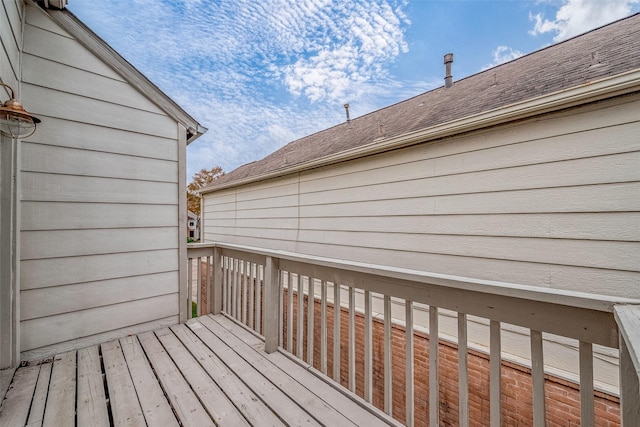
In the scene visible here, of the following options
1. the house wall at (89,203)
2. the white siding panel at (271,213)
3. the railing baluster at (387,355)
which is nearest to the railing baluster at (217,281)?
the house wall at (89,203)

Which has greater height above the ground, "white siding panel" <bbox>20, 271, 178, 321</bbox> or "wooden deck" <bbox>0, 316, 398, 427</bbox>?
"white siding panel" <bbox>20, 271, 178, 321</bbox>

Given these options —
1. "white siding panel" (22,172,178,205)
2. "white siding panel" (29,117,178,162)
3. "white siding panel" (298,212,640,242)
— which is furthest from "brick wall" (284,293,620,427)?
"white siding panel" (29,117,178,162)

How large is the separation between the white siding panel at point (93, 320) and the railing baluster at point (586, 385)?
3299 millimetres

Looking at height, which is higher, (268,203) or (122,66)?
(122,66)

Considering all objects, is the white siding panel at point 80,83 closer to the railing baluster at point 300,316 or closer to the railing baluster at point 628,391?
the railing baluster at point 300,316

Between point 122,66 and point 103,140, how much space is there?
30.2 inches

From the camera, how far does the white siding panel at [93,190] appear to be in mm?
2283

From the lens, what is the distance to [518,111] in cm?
243

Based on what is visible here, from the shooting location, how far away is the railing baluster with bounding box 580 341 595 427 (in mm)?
966

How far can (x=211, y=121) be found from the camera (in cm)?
1275

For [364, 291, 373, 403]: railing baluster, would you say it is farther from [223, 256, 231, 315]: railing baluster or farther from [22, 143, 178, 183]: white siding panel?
[22, 143, 178, 183]: white siding panel

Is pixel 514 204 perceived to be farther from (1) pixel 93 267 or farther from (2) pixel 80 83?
(2) pixel 80 83

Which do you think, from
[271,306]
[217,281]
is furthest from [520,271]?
[217,281]

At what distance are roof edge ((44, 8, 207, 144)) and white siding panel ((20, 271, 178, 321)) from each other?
1.75 metres
